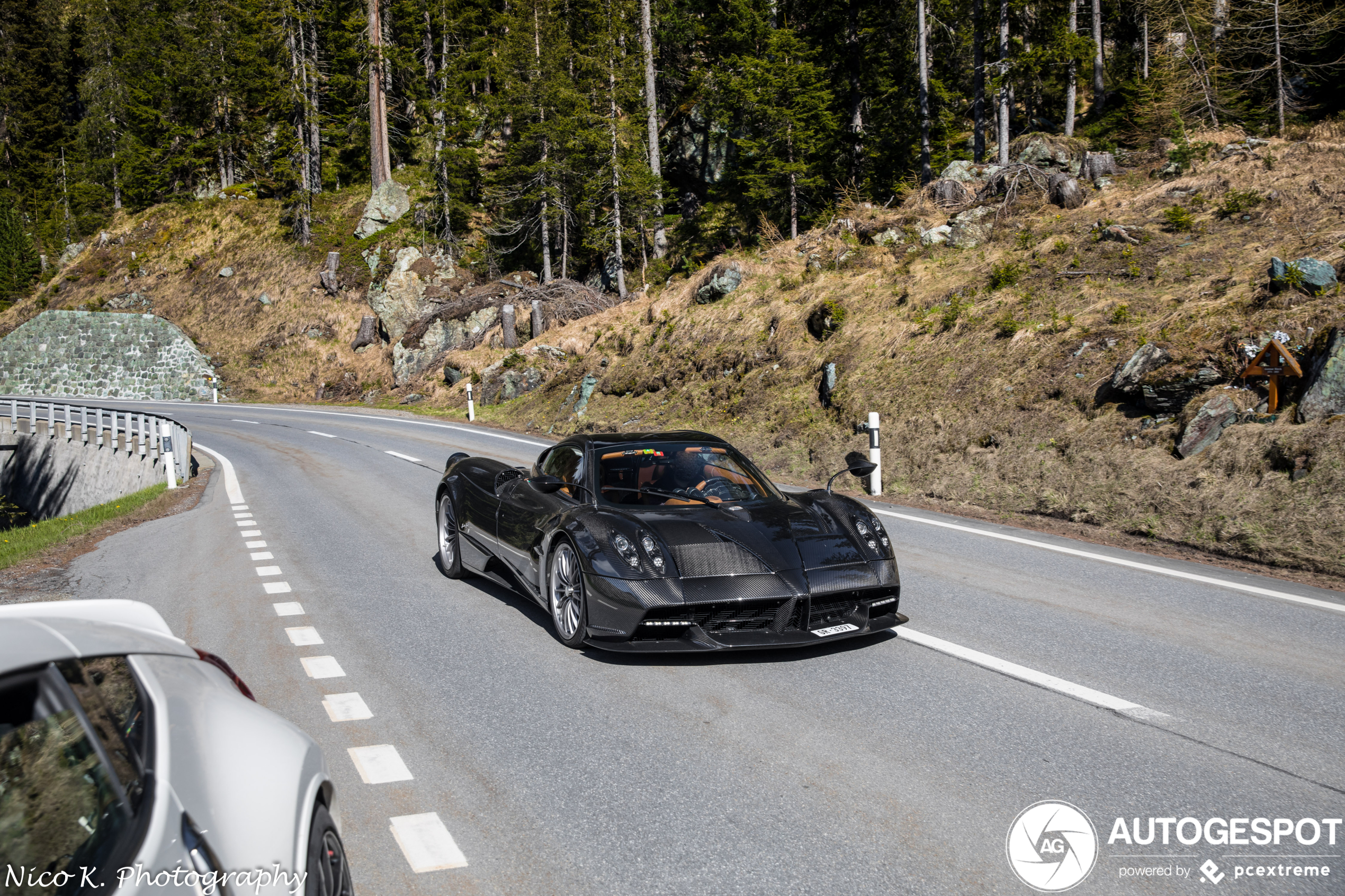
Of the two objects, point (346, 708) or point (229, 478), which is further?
point (229, 478)

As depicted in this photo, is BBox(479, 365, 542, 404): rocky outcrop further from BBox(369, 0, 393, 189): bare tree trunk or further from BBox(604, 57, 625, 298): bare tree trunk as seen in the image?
BBox(369, 0, 393, 189): bare tree trunk

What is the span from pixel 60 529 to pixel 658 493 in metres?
10.6

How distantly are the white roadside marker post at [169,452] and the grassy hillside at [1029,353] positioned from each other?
8967mm

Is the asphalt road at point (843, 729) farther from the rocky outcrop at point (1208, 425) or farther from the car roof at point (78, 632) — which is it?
the rocky outcrop at point (1208, 425)

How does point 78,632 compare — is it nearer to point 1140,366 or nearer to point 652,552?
point 652,552

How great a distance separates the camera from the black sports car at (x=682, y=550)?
5.12m

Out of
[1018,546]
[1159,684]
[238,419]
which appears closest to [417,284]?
[238,419]

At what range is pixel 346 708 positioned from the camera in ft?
16.1

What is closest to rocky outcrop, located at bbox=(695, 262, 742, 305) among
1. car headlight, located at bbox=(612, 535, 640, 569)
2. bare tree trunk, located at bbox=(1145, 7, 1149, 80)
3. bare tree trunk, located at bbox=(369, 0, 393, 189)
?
car headlight, located at bbox=(612, 535, 640, 569)

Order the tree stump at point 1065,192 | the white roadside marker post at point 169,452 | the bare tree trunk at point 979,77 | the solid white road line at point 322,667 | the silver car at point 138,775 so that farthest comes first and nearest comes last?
the bare tree trunk at point 979,77 → the tree stump at point 1065,192 → the white roadside marker post at point 169,452 → the solid white road line at point 322,667 → the silver car at point 138,775

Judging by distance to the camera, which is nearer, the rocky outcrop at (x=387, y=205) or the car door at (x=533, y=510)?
the car door at (x=533, y=510)

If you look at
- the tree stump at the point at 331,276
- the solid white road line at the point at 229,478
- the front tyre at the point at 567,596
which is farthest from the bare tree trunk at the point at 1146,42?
the front tyre at the point at 567,596

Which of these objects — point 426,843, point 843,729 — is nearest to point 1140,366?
point 843,729

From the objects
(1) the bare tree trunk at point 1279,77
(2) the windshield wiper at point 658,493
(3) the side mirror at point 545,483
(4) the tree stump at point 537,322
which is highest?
(1) the bare tree trunk at point 1279,77
